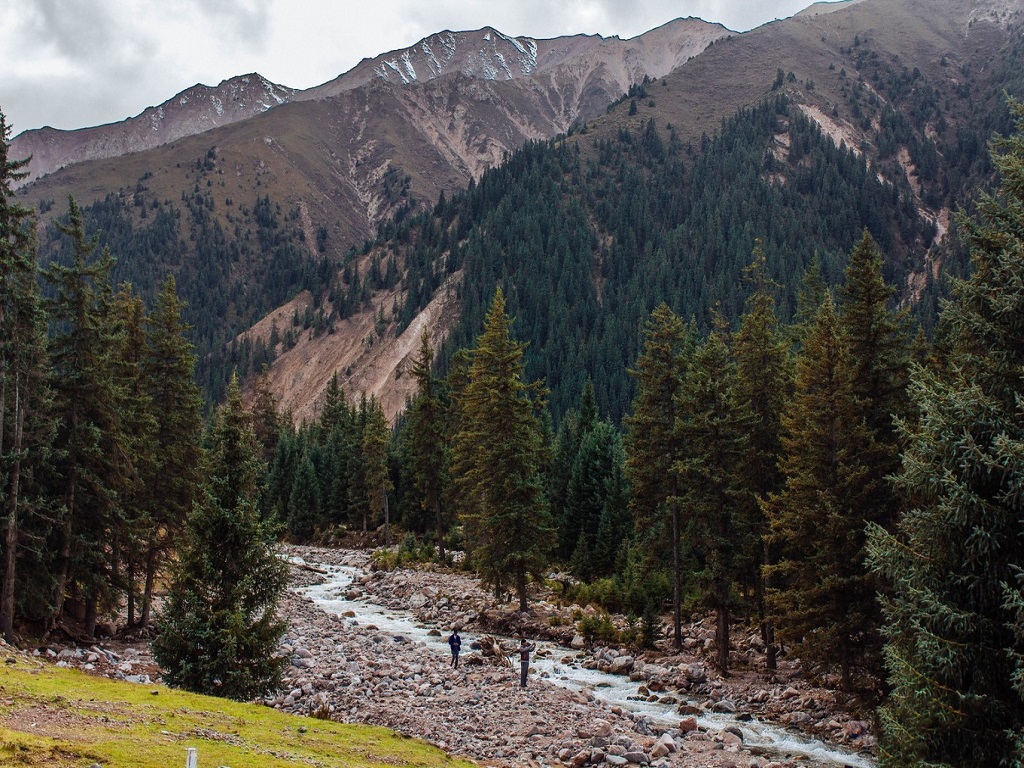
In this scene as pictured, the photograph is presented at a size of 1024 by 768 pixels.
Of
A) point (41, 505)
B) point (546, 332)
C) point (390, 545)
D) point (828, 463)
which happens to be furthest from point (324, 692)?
point (546, 332)

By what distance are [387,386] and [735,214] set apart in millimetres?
87429

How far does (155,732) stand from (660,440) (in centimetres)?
2526

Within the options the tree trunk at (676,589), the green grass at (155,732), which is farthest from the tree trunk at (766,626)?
the green grass at (155,732)

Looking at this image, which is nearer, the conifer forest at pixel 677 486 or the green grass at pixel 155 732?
the conifer forest at pixel 677 486

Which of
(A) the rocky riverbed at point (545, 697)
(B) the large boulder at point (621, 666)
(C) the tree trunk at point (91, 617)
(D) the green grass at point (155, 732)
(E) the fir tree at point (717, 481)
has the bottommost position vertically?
(B) the large boulder at point (621, 666)

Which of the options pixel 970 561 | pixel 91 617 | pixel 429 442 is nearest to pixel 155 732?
pixel 970 561

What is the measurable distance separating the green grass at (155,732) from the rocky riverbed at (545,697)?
3.51m

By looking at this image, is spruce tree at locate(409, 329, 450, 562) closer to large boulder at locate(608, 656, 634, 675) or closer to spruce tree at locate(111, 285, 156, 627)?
spruce tree at locate(111, 285, 156, 627)

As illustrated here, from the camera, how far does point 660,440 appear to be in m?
35.3

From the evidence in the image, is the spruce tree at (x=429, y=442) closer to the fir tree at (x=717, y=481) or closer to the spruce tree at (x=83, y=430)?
the fir tree at (x=717, y=481)

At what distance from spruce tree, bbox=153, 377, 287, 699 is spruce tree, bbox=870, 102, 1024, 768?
15190 mm

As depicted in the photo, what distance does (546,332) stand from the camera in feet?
484

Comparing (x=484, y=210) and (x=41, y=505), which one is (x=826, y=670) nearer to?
(x=41, y=505)

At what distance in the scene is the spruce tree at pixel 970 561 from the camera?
11188mm
